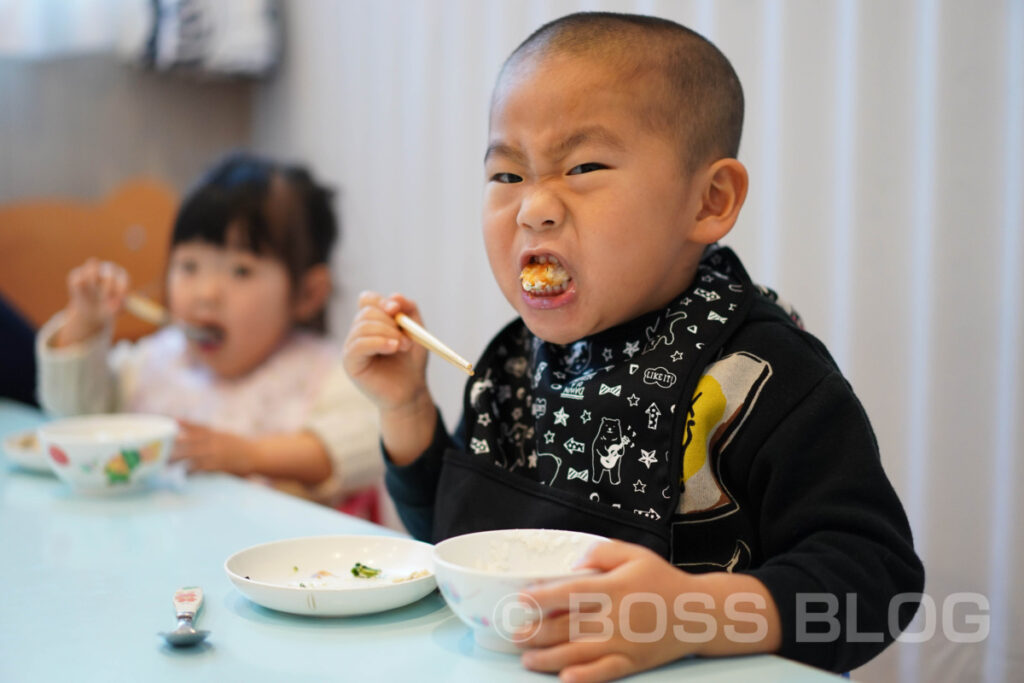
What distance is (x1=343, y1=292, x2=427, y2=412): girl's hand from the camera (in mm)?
1071

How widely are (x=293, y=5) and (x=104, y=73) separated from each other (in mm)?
553

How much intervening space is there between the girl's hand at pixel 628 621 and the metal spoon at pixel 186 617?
24cm

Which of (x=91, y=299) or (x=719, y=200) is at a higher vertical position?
(x=719, y=200)

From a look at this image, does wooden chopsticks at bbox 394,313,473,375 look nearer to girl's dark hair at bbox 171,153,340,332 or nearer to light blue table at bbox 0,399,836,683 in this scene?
light blue table at bbox 0,399,836,683

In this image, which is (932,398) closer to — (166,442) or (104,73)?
(166,442)

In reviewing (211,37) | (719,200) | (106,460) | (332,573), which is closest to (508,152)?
(719,200)

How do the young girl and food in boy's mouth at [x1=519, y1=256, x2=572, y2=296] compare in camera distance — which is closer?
food in boy's mouth at [x1=519, y1=256, x2=572, y2=296]

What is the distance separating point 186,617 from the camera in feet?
2.41

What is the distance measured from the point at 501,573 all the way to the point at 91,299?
1.39 meters

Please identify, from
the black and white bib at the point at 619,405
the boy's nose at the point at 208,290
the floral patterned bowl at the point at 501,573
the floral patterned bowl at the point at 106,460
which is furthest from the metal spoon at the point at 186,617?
the boy's nose at the point at 208,290

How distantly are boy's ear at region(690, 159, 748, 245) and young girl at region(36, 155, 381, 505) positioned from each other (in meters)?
0.95

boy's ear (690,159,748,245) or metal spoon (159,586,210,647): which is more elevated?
boy's ear (690,159,748,245)

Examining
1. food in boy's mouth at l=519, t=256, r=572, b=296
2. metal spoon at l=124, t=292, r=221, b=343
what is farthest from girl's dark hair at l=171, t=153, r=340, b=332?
food in boy's mouth at l=519, t=256, r=572, b=296

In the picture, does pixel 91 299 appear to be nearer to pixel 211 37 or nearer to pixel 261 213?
pixel 261 213
